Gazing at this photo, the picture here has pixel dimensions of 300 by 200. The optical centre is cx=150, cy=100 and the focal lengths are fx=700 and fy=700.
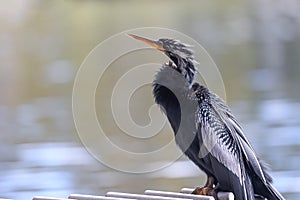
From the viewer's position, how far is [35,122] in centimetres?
313

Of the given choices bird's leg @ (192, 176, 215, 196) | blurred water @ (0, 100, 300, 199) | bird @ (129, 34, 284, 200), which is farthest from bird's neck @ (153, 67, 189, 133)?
blurred water @ (0, 100, 300, 199)

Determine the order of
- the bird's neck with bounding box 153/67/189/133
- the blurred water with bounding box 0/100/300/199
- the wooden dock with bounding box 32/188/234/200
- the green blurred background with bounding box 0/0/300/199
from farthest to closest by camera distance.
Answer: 1. the green blurred background with bounding box 0/0/300/199
2. the blurred water with bounding box 0/100/300/199
3. the bird's neck with bounding box 153/67/189/133
4. the wooden dock with bounding box 32/188/234/200

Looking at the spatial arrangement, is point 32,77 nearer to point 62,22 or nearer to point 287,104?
point 62,22

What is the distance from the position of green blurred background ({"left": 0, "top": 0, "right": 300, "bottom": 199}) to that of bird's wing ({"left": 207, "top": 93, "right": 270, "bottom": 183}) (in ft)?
3.74

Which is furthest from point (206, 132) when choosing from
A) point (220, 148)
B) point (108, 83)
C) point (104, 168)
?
point (108, 83)

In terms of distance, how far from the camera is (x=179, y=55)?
1219mm

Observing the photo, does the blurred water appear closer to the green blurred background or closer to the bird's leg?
the green blurred background

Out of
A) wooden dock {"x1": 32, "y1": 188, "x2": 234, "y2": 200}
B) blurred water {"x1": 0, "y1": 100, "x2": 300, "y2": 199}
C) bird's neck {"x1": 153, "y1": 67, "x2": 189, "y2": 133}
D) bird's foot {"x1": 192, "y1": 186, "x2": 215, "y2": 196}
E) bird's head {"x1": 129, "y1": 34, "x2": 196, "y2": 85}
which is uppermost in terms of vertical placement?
blurred water {"x1": 0, "y1": 100, "x2": 300, "y2": 199}

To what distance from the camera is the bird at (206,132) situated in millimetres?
1181

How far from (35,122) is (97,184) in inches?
26.8

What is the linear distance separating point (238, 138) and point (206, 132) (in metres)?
0.06

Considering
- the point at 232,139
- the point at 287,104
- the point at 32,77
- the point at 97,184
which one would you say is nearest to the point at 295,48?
the point at 287,104

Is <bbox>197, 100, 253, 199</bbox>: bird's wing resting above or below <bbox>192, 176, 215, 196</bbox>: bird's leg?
above

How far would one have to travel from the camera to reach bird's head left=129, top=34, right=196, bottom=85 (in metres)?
1.22
